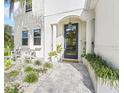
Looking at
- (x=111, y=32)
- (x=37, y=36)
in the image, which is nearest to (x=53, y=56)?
(x=37, y=36)

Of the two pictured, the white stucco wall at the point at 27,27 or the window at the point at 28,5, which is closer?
the white stucco wall at the point at 27,27

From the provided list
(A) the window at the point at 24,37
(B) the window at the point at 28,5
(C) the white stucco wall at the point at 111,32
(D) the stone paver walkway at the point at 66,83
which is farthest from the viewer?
(A) the window at the point at 24,37

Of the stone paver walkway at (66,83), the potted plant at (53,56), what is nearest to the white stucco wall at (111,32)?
the stone paver walkway at (66,83)

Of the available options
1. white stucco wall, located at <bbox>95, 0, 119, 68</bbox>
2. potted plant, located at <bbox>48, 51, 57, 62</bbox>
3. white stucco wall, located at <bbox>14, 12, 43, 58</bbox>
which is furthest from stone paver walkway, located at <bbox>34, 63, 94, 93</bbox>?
white stucco wall, located at <bbox>14, 12, 43, 58</bbox>

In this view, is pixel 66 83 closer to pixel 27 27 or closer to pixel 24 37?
pixel 27 27

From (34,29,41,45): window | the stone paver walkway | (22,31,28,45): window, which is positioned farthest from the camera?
(22,31,28,45): window

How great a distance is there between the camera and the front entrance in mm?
10133

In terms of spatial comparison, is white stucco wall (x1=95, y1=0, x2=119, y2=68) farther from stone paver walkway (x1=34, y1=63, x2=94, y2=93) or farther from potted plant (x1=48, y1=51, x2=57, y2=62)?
Result: potted plant (x1=48, y1=51, x2=57, y2=62)

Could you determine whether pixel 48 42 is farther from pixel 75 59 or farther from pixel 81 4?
pixel 81 4

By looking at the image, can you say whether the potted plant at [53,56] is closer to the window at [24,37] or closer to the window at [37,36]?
the window at [37,36]

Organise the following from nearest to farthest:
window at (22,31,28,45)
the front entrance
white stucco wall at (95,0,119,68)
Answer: white stucco wall at (95,0,119,68), the front entrance, window at (22,31,28,45)

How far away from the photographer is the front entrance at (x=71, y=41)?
10.1 m

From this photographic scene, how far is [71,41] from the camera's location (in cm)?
1040
